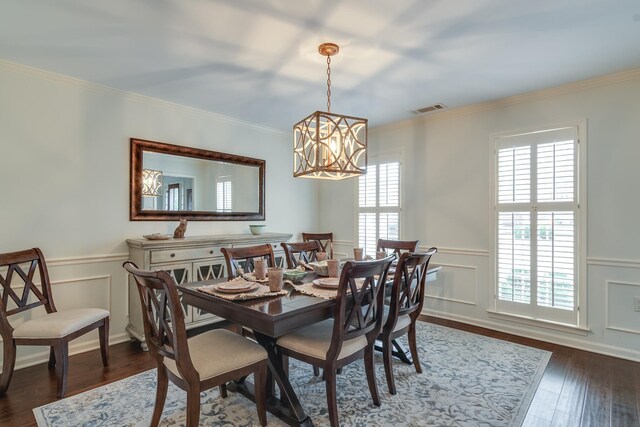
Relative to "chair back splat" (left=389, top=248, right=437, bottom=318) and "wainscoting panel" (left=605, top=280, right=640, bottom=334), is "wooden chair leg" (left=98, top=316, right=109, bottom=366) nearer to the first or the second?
"chair back splat" (left=389, top=248, right=437, bottom=318)

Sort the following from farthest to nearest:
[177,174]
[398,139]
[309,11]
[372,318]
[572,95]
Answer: [398,139] < [177,174] < [572,95] < [372,318] < [309,11]

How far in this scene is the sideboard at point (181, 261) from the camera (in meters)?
3.17

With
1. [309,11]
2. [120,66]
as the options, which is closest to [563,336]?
[309,11]

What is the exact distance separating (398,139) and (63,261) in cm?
410

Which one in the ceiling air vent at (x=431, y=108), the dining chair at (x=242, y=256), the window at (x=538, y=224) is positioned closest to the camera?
the dining chair at (x=242, y=256)

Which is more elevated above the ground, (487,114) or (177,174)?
(487,114)

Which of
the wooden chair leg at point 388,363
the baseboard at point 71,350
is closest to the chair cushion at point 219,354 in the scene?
the wooden chair leg at point 388,363

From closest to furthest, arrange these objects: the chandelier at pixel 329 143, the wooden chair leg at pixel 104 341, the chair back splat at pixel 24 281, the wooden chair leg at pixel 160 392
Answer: the wooden chair leg at pixel 160 392 < the chandelier at pixel 329 143 < the chair back splat at pixel 24 281 < the wooden chair leg at pixel 104 341

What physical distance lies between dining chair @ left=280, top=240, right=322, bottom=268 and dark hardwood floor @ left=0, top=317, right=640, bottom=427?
152 centimetres

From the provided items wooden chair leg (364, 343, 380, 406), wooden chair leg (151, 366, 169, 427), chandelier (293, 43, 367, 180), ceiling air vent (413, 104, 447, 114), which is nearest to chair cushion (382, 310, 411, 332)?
wooden chair leg (364, 343, 380, 406)

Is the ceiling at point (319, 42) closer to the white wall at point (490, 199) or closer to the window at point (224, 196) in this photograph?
the white wall at point (490, 199)

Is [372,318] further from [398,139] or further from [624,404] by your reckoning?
[398,139]

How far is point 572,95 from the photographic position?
3293 mm

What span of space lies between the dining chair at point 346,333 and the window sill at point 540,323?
2.21 meters
